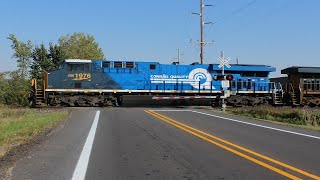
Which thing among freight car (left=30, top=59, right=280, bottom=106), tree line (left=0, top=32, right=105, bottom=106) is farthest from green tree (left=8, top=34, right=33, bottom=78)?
freight car (left=30, top=59, right=280, bottom=106)

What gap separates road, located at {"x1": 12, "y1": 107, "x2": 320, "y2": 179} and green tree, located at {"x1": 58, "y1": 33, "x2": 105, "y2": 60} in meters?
65.1

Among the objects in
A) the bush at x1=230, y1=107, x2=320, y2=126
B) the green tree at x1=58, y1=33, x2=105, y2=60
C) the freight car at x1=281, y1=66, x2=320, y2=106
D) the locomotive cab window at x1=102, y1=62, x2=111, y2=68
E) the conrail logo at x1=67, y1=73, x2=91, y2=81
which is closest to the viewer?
the bush at x1=230, y1=107, x2=320, y2=126

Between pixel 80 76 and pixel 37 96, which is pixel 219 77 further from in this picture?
pixel 37 96

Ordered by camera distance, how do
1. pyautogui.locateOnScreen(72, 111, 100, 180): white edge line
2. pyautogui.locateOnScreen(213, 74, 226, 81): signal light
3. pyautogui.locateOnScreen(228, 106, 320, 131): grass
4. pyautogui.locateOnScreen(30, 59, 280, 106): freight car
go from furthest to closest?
pyautogui.locateOnScreen(30, 59, 280, 106): freight car, pyautogui.locateOnScreen(213, 74, 226, 81): signal light, pyautogui.locateOnScreen(228, 106, 320, 131): grass, pyautogui.locateOnScreen(72, 111, 100, 180): white edge line

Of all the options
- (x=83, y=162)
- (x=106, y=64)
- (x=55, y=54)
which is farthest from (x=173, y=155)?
(x=55, y=54)

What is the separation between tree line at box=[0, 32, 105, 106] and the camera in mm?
45844

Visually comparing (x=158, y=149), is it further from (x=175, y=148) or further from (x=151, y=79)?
(x=151, y=79)

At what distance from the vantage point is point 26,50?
6569 centimetres

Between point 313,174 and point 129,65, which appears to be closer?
point 313,174

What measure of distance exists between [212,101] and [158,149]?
2702 cm

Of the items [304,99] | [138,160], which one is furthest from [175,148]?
[304,99]

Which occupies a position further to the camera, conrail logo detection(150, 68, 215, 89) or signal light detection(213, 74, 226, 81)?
conrail logo detection(150, 68, 215, 89)

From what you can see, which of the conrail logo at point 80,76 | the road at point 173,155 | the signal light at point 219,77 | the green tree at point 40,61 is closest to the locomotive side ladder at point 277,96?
the signal light at point 219,77

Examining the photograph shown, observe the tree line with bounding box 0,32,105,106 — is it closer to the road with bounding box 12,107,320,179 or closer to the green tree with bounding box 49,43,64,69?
the green tree with bounding box 49,43,64,69
